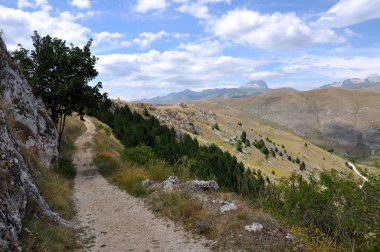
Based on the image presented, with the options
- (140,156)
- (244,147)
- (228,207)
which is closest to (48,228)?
(228,207)

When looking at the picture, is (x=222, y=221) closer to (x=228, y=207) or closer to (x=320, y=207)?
(x=228, y=207)

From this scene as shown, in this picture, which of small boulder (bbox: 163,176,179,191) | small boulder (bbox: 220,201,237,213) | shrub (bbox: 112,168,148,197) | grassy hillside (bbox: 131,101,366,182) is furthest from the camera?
grassy hillside (bbox: 131,101,366,182)

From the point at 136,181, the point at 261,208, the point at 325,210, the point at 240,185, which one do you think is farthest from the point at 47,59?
the point at 325,210

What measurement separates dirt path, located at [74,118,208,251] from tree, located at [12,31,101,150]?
8.14 metres

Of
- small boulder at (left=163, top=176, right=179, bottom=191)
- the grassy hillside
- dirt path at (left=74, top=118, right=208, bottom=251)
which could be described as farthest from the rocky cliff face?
the grassy hillside

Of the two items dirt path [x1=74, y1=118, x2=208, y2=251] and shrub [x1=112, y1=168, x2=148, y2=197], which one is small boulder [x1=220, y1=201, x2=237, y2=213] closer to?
dirt path [x1=74, y1=118, x2=208, y2=251]

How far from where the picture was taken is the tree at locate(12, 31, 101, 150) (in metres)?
25.1

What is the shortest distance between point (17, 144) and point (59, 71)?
14333mm

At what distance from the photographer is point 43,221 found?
10.9 meters

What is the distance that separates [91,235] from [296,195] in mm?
8696

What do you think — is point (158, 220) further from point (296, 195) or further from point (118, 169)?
Result: point (118, 169)

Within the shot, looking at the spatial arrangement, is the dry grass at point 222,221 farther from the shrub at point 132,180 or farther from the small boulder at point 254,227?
the shrub at point 132,180

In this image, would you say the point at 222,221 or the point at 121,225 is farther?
the point at 121,225

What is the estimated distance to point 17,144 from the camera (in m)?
12.8
